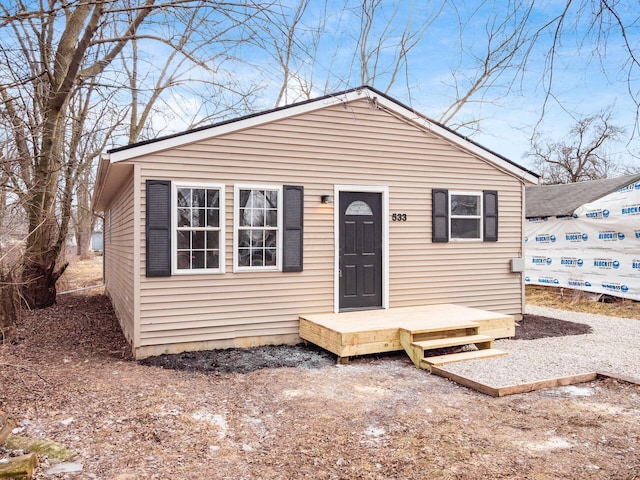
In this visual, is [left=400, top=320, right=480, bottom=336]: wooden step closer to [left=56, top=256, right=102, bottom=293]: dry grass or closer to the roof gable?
the roof gable

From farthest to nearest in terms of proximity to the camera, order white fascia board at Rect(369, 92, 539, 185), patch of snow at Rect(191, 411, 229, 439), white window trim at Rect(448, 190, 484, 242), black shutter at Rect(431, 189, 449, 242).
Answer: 1. white window trim at Rect(448, 190, 484, 242)
2. black shutter at Rect(431, 189, 449, 242)
3. white fascia board at Rect(369, 92, 539, 185)
4. patch of snow at Rect(191, 411, 229, 439)

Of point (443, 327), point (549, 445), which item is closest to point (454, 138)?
point (443, 327)

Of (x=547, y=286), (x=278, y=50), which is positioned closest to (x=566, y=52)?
(x=278, y=50)

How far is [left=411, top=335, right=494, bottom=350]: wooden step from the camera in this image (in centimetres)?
621

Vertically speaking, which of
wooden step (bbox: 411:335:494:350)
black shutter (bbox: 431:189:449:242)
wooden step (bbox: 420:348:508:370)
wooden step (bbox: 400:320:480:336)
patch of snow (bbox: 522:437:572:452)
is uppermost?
black shutter (bbox: 431:189:449:242)

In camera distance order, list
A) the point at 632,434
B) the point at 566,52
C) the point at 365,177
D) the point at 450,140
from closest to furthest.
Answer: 1. the point at 566,52
2. the point at 632,434
3. the point at 365,177
4. the point at 450,140

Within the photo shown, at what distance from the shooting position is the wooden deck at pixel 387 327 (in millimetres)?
6277

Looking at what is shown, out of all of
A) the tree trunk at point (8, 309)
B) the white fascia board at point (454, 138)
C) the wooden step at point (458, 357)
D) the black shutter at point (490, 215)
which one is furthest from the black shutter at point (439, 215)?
the tree trunk at point (8, 309)

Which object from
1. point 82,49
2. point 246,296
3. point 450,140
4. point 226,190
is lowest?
point 246,296

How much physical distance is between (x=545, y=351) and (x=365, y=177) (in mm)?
3693

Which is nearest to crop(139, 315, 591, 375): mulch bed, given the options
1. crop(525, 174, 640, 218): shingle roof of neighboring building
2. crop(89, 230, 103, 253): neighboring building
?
crop(525, 174, 640, 218): shingle roof of neighboring building

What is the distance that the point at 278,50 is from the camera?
176 inches

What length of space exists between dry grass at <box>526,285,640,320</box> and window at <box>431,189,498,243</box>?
447 centimetres

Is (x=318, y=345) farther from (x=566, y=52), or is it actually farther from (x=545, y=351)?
(x=566, y=52)
